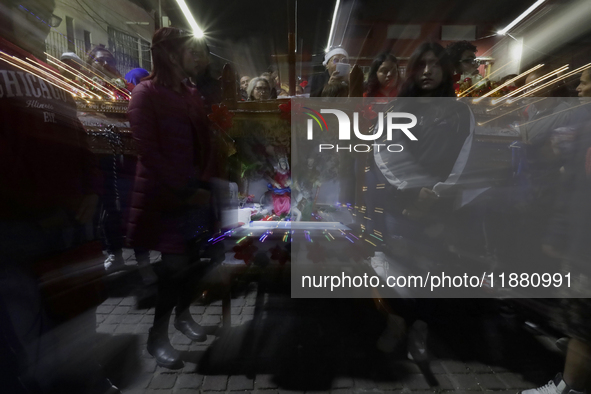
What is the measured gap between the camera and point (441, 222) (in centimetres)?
176

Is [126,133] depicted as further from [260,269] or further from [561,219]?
[561,219]

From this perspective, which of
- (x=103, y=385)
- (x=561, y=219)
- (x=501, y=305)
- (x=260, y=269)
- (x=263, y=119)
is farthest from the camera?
(x=501, y=305)

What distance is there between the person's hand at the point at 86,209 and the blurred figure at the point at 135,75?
0.78 m

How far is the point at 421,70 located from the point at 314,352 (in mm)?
2055

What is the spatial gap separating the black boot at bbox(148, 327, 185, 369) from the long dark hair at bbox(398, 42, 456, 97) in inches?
88.8

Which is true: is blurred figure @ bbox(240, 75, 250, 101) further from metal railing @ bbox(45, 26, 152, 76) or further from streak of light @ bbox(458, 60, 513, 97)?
streak of light @ bbox(458, 60, 513, 97)

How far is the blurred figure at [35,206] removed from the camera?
128cm

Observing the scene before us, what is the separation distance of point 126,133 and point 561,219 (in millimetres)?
2961

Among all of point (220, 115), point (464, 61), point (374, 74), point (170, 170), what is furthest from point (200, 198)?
point (464, 61)

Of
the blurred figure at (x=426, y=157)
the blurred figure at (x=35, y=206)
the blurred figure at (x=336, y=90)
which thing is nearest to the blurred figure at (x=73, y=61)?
the blurred figure at (x=35, y=206)

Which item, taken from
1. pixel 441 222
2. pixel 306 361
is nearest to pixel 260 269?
pixel 306 361

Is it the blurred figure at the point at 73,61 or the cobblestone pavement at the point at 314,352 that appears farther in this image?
the blurred figure at the point at 73,61

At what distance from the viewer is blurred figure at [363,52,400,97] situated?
1.73 m

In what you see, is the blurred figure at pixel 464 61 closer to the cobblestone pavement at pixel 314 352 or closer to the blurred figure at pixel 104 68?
the cobblestone pavement at pixel 314 352
